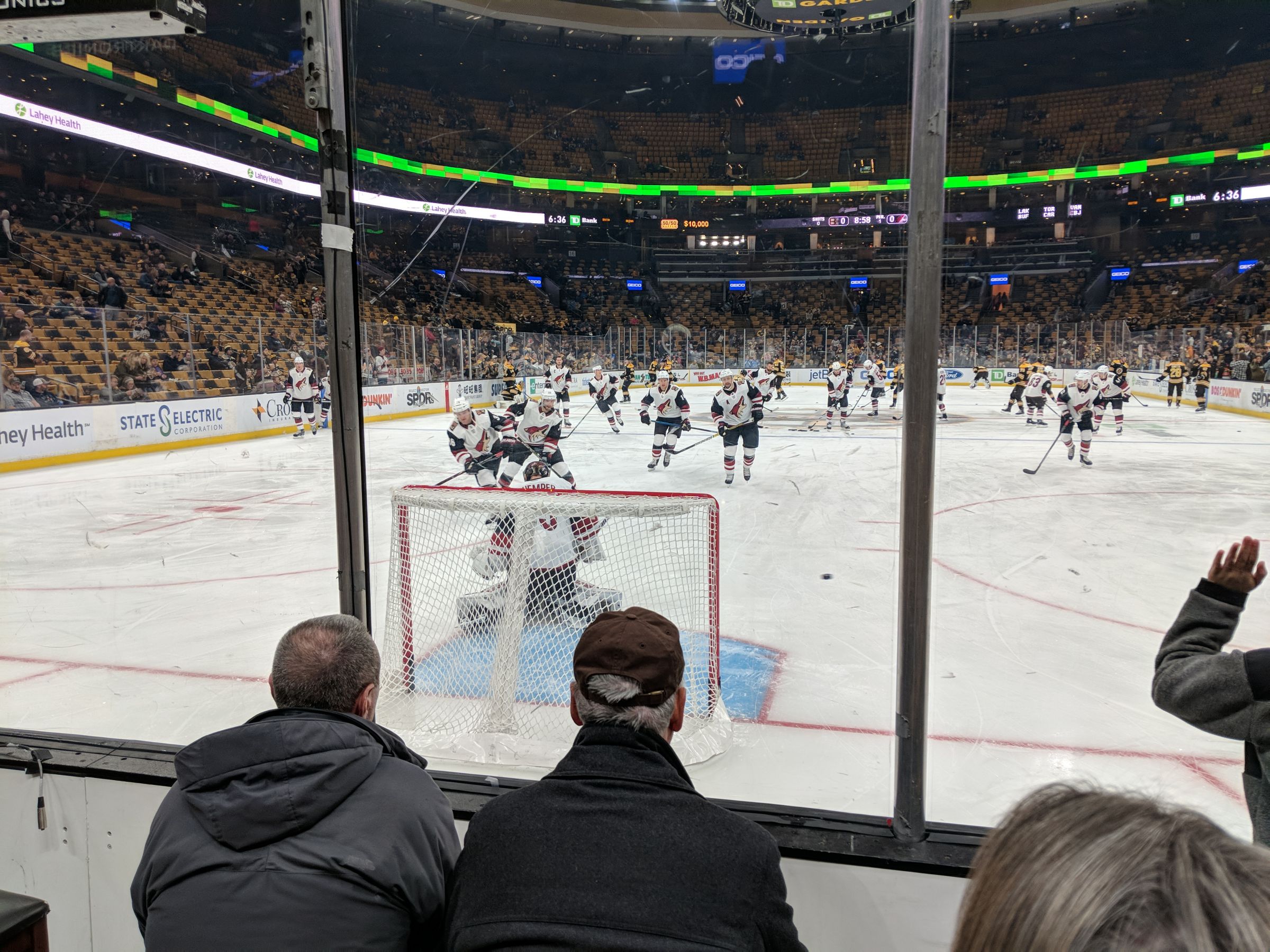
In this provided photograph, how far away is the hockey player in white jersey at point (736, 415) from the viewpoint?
26.0 ft

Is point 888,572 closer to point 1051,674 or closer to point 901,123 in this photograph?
point 1051,674

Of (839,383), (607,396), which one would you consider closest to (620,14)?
(607,396)

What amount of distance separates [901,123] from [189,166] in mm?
17244

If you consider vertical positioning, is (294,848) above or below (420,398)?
below

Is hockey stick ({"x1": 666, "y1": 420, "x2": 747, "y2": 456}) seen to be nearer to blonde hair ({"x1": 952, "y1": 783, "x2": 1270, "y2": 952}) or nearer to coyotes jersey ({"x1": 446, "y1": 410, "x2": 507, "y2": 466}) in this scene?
coyotes jersey ({"x1": 446, "y1": 410, "x2": 507, "y2": 466})

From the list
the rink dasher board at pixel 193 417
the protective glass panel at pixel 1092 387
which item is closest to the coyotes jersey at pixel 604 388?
the rink dasher board at pixel 193 417

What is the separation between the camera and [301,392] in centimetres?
1091

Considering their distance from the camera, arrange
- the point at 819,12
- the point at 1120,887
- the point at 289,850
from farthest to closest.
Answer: the point at 819,12 → the point at 289,850 → the point at 1120,887

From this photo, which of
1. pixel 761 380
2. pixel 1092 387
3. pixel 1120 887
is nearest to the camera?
pixel 1120 887

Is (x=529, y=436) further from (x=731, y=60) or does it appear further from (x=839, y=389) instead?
(x=839, y=389)

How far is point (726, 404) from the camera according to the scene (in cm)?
793

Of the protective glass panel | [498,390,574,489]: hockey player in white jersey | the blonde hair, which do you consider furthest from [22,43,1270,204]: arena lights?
the blonde hair

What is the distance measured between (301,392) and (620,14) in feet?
22.2

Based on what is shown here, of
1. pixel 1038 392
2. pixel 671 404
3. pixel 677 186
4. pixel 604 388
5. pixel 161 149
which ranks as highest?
pixel 161 149
